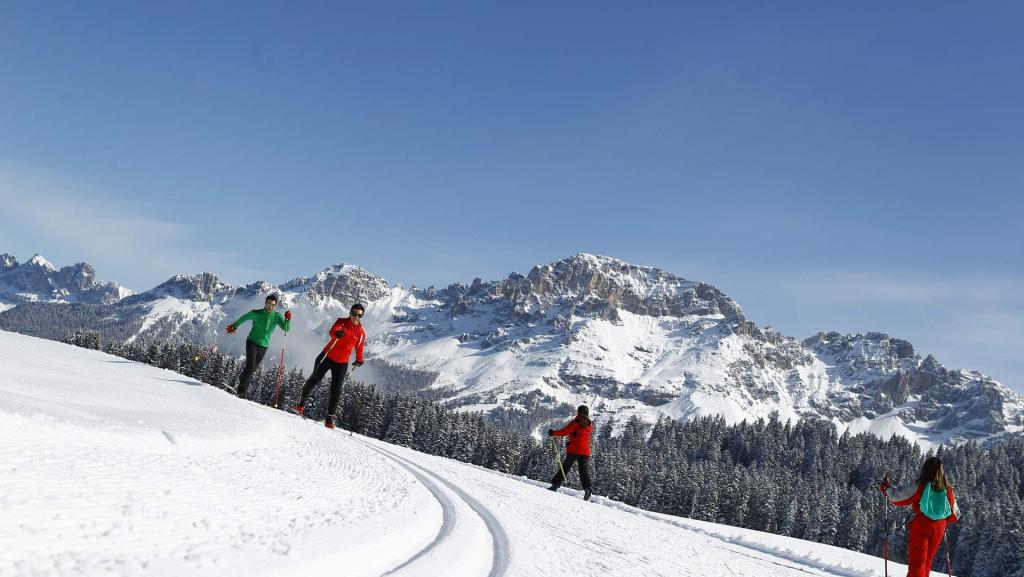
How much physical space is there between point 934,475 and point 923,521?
26.5 inches

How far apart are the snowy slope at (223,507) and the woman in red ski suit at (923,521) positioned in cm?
370

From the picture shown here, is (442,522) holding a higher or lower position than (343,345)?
lower

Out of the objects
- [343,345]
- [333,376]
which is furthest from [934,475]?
[333,376]

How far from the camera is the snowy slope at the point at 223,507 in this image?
2.06 m

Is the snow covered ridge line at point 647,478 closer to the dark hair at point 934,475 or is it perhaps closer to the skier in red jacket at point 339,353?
the skier in red jacket at point 339,353

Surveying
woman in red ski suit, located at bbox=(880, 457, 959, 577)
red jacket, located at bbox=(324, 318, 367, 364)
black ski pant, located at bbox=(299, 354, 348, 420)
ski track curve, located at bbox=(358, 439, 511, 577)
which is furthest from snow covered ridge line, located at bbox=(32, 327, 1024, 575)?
ski track curve, located at bbox=(358, 439, 511, 577)

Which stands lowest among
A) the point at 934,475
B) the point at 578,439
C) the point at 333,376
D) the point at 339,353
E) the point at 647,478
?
the point at 647,478

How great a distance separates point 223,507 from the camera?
270 cm

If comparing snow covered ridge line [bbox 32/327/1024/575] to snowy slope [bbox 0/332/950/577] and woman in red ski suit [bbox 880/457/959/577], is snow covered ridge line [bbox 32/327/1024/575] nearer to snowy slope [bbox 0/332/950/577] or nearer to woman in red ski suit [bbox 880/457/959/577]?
woman in red ski suit [bbox 880/457/959/577]

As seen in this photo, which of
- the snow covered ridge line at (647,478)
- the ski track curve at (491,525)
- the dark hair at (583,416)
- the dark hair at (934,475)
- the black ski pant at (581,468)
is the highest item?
the dark hair at (934,475)

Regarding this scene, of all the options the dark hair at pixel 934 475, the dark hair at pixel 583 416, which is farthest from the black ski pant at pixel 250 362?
the dark hair at pixel 934 475

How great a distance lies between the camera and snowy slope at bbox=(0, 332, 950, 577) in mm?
2064

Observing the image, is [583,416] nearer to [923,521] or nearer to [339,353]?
[339,353]

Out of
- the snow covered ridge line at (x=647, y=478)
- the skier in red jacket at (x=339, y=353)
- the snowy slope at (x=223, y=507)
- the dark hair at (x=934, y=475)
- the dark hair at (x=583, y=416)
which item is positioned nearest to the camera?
the snowy slope at (x=223, y=507)
